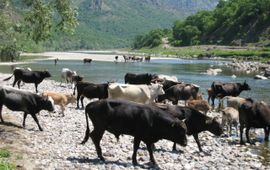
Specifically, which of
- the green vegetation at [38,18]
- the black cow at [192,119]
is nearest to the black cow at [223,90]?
the black cow at [192,119]

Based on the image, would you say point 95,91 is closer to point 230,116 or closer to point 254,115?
point 230,116

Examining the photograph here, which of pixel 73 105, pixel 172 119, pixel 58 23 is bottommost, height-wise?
pixel 73 105

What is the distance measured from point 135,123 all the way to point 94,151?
198 cm

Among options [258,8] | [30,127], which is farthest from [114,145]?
[258,8]

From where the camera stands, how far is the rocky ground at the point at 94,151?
41.7ft

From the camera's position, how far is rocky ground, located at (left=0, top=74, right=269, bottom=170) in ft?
41.7

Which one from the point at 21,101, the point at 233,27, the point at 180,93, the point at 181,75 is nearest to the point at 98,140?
the point at 21,101

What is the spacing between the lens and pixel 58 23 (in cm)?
1748

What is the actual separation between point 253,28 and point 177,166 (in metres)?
141

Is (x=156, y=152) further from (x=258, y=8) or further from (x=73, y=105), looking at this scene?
(x=258, y=8)

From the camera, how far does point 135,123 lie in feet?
42.8

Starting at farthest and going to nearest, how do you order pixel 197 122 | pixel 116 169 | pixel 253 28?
1. pixel 253 28
2. pixel 197 122
3. pixel 116 169

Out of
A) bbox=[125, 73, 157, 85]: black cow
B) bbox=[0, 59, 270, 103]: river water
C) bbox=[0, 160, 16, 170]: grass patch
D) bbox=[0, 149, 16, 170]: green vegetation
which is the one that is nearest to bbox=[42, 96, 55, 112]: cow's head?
bbox=[0, 149, 16, 170]: green vegetation

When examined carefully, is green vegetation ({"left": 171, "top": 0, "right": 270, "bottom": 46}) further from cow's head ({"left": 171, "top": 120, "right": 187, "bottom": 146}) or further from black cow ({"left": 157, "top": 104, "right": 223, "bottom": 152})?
cow's head ({"left": 171, "top": 120, "right": 187, "bottom": 146})
